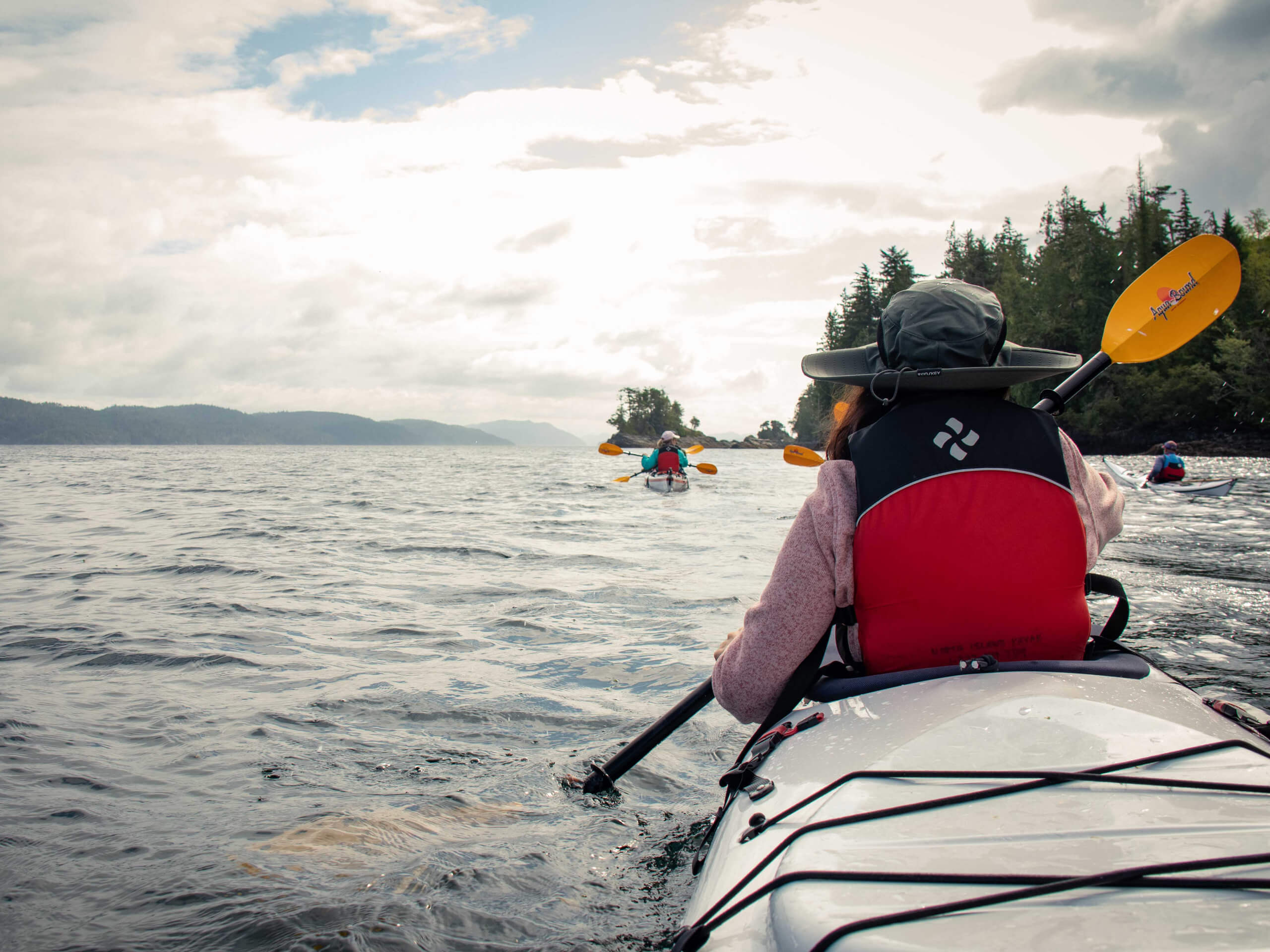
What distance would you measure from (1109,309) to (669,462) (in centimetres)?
2886

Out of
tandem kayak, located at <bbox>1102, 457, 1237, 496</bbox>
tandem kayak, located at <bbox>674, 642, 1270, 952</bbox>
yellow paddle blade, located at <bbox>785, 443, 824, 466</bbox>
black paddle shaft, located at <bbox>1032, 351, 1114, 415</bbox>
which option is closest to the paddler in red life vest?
tandem kayak, located at <bbox>674, 642, 1270, 952</bbox>

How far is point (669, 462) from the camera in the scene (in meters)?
22.0

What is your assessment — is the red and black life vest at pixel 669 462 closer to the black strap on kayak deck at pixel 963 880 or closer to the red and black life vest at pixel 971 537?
the red and black life vest at pixel 971 537

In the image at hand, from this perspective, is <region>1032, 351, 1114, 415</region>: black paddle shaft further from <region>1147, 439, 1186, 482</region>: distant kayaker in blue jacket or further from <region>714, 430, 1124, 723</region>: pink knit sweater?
<region>1147, 439, 1186, 482</region>: distant kayaker in blue jacket

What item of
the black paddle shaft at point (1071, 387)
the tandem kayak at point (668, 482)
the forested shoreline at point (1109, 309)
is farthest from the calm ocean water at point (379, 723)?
the forested shoreline at point (1109, 309)

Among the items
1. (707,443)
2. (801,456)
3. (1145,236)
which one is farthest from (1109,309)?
(707,443)

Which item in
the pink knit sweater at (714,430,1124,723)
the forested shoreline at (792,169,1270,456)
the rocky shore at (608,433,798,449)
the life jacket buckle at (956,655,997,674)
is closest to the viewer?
the life jacket buckle at (956,655,997,674)

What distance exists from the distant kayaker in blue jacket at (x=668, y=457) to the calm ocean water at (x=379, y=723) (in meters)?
9.86

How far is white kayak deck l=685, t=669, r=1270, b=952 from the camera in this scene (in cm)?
113

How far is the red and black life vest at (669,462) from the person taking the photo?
22.0 meters

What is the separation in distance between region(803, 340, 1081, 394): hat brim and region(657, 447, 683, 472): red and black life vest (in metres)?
19.4

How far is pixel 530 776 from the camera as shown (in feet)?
12.6

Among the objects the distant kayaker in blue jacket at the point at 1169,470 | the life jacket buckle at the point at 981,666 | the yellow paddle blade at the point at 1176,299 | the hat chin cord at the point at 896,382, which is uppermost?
the yellow paddle blade at the point at 1176,299

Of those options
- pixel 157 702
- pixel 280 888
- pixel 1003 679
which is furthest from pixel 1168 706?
pixel 157 702
